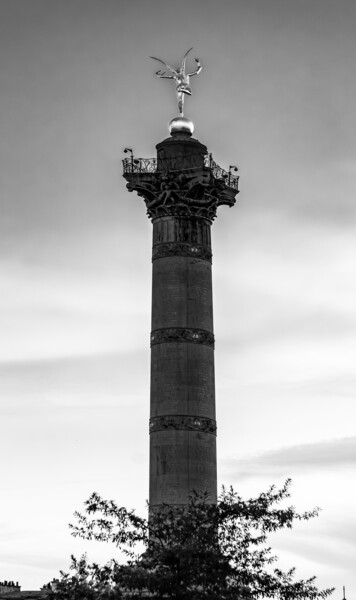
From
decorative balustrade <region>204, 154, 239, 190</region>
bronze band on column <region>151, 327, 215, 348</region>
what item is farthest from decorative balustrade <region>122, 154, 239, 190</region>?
bronze band on column <region>151, 327, 215, 348</region>

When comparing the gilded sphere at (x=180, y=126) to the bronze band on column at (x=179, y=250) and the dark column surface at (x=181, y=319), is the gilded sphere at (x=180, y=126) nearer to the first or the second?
the dark column surface at (x=181, y=319)

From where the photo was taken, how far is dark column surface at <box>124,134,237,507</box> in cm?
7012

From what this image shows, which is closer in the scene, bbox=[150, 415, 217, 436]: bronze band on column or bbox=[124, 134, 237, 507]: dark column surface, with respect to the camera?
bbox=[124, 134, 237, 507]: dark column surface

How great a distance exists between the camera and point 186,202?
74.3 meters

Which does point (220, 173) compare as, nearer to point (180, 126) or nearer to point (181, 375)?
point (180, 126)

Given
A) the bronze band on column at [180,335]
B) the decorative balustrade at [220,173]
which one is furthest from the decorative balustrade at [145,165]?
the bronze band on column at [180,335]

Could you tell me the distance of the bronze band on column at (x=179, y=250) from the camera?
73.2 m

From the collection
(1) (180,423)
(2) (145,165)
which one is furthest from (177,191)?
(1) (180,423)

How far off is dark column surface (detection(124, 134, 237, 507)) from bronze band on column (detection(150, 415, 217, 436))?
0.05 meters

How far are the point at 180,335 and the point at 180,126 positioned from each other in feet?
43.4

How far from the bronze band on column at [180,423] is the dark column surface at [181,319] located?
0.18 ft

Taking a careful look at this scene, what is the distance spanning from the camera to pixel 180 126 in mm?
76875

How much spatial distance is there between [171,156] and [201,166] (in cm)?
187

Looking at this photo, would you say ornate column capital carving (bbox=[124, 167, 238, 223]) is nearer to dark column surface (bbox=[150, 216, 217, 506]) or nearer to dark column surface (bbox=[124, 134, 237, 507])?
dark column surface (bbox=[124, 134, 237, 507])
